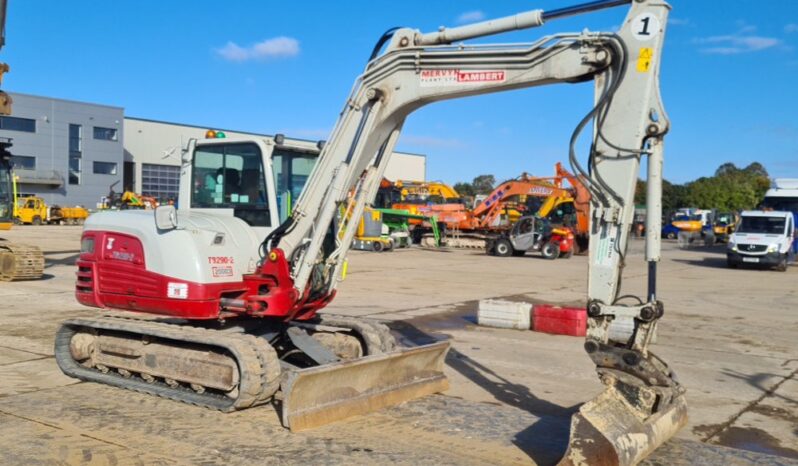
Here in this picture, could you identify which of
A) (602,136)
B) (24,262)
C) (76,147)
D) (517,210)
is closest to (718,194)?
(517,210)

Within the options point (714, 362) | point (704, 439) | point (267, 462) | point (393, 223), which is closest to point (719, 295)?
point (714, 362)

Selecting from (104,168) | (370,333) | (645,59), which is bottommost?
(370,333)

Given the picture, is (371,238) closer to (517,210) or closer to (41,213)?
(517,210)

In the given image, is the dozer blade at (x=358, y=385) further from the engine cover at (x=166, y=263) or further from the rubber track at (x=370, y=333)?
the engine cover at (x=166, y=263)

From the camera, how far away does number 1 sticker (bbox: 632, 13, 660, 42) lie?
6.06 metres

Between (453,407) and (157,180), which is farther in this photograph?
(157,180)

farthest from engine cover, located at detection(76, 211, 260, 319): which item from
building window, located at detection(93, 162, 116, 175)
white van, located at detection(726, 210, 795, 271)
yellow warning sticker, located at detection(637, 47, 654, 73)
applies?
building window, located at detection(93, 162, 116, 175)

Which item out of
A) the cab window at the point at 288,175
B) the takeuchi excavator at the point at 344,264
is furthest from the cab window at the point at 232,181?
the cab window at the point at 288,175

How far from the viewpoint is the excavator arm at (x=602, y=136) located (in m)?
5.82

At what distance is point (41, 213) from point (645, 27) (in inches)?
2083

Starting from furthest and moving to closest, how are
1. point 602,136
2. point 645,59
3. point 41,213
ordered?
point 41,213, point 602,136, point 645,59

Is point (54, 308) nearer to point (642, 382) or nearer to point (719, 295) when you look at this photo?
point (642, 382)

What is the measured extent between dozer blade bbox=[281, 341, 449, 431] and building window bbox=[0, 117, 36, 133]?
6286cm

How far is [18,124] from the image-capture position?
2477 inches
